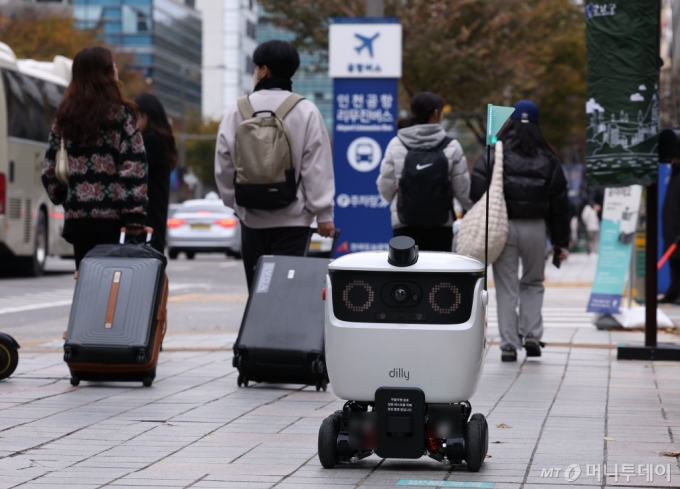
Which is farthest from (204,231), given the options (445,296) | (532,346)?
(445,296)

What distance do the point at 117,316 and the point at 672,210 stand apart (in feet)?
34.3

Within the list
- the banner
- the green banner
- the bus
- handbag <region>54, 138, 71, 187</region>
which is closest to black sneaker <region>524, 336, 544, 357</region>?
the green banner

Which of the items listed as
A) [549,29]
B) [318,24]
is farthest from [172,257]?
[549,29]

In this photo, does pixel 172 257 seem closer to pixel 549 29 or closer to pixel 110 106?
pixel 549 29

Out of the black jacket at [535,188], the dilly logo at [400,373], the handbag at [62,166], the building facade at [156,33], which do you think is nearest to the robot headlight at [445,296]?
the dilly logo at [400,373]

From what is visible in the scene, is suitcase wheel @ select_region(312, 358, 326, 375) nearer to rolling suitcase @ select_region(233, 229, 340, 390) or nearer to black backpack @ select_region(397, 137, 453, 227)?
rolling suitcase @ select_region(233, 229, 340, 390)

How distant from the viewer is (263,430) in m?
6.20

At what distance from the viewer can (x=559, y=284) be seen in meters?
21.6

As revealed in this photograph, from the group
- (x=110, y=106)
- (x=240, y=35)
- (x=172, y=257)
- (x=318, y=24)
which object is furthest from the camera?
(x=240, y=35)

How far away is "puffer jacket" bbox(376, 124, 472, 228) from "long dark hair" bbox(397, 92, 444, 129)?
0.11 m

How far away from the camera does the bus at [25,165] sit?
2119 centimetres

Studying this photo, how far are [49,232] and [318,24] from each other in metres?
9.84

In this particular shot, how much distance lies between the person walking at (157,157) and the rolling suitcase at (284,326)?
1.73 m

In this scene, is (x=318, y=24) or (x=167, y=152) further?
(x=318, y=24)
